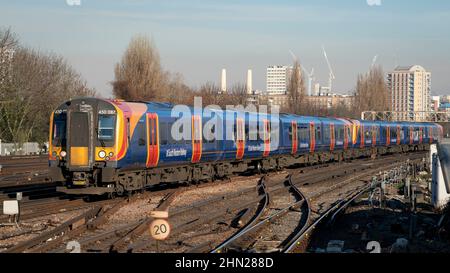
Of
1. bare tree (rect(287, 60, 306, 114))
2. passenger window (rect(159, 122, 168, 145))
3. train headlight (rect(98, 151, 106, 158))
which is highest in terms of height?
bare tree (rect(287, 60, 306, 114))

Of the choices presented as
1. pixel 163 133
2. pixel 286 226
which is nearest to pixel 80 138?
pixel 163 133

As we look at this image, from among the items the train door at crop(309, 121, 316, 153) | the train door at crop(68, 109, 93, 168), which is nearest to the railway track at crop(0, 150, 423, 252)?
the train door at crop(68, 109, 93, 168)

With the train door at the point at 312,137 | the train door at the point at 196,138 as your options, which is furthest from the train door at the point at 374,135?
the train door at the point at 196,138

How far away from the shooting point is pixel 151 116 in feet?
67.5

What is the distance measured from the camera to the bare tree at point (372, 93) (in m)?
99.4

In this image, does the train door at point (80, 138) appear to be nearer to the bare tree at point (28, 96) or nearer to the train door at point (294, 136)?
the train door at point (294, 136)

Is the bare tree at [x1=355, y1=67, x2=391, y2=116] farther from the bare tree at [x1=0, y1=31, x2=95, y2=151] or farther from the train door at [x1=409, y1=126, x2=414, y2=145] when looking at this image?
the bare tree at [x1=0, y1=31, x2=95, y2=151]

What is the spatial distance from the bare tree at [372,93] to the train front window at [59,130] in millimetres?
82570

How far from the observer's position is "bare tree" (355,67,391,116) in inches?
3915

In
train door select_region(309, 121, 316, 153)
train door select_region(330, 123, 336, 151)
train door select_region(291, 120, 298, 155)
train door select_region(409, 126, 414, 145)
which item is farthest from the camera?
train door select_region(409, 126, 414, 145)
